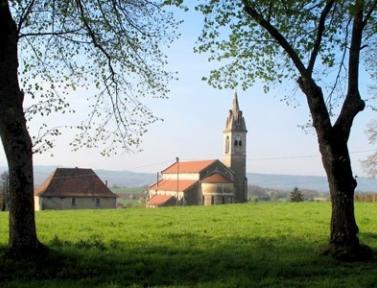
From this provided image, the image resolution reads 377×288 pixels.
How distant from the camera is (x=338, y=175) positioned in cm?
1380

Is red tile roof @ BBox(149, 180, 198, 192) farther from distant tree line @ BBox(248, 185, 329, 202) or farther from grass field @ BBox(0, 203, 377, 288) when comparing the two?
grass field @ BBox(0, 203, 377, 288)

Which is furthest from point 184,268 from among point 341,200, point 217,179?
point 217,179

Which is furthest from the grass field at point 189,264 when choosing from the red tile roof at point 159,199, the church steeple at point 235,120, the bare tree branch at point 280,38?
the church steeple at point 235,120

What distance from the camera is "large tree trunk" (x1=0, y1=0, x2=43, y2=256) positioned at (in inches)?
473

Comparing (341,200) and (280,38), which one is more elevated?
(280,38)

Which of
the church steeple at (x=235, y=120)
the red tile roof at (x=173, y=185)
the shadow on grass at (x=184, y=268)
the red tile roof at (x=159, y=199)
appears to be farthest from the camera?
the church steeple at (x=235, y=120)

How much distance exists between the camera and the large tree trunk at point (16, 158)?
12008mm

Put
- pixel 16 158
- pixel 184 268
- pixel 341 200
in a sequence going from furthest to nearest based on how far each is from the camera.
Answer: pixel 341 200 → pixel 16 158 → pixel 184 268

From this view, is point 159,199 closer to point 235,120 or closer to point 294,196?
point 235,120

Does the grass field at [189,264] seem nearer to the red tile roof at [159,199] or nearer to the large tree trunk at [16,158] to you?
the large tree trunk at [16,158]

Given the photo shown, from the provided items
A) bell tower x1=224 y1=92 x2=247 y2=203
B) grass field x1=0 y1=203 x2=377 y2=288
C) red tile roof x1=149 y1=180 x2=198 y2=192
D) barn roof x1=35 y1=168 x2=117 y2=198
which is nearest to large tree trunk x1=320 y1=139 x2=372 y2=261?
grass field x1=0 y1=203 x2=377 y2=288

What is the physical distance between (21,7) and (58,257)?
5742mm

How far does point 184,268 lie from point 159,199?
109 meters

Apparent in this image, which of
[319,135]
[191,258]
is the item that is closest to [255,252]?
[191,258]
